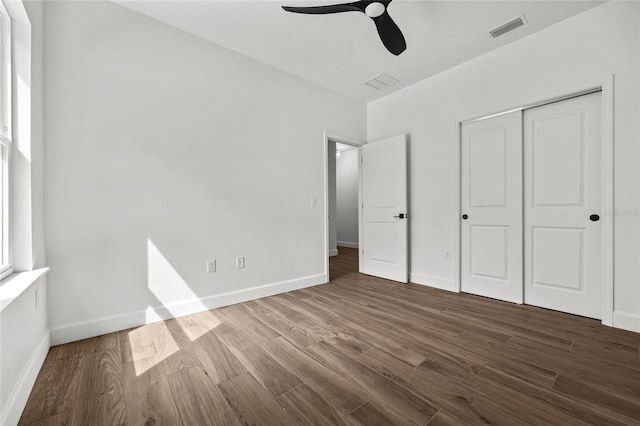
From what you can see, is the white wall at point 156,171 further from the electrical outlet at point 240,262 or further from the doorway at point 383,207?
the doorway at point 383,207

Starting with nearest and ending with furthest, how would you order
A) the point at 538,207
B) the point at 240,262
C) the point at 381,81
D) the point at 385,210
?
the point at 538,207 < the point at 240,262 < the point at 381,81 < the point at 385,210

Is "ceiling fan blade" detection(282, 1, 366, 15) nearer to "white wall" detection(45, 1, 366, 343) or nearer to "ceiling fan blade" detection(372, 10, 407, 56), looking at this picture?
"ceiling fan blade" detection(372, 10, 407, 56)

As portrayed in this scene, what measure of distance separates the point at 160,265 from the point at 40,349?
89 cm

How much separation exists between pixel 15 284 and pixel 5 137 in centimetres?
92

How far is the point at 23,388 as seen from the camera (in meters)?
1.36

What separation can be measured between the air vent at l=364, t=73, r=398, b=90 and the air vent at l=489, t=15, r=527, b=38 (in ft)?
3.81

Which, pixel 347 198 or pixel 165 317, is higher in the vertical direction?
pixel 347 198

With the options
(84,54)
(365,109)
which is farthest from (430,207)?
(84,54)

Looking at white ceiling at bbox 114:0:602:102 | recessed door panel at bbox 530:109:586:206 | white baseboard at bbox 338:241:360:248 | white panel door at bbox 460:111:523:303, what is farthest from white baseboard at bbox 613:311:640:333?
white baseboard at bbox 338:241:360:248

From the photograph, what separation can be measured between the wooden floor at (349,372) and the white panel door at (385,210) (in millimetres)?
1263

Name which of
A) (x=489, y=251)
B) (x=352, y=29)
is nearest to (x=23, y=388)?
(x=352, y=29)

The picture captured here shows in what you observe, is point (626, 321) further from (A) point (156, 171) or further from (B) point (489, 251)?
(A) point (156, 171)

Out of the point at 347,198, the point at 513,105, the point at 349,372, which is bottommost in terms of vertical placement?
the point at 349,372

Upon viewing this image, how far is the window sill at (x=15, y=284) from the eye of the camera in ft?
3.87
